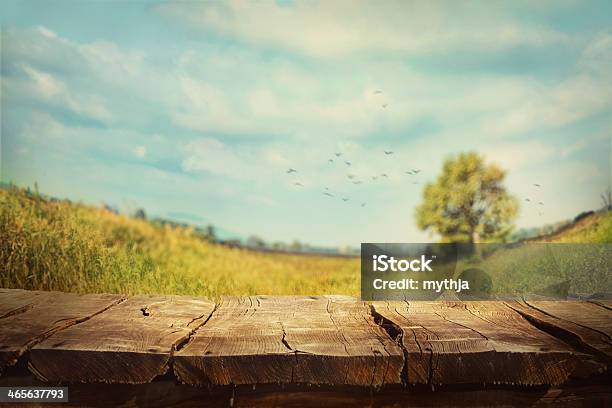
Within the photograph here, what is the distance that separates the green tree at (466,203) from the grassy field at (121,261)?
129 cm

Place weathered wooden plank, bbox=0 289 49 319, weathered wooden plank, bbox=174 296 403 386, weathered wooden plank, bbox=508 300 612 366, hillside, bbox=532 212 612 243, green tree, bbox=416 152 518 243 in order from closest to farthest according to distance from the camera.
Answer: weathered wooden plank, bbox=174 296 403 386 → weathered wooden plank, bbox=508 300 612 366 → weathered wooden plank, bbox=0 289 49 319 → hillside, bbox=532 212 612 243 → green tree, bbox=416 152 518 243

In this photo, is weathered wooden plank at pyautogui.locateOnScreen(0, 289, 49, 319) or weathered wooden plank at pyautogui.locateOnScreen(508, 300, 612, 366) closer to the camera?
weathered wooden plank at pyautogui.locateOnScreen(508, 300, 612, 366)

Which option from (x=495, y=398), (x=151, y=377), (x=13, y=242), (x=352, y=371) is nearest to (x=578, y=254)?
(x=495, y=398)

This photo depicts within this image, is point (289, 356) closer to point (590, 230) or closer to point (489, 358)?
point (489, 358)

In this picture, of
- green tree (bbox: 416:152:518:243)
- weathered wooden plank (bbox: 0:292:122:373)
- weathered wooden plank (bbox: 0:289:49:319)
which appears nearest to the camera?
weathered wooden plank (bbox: 0:292:122:373)

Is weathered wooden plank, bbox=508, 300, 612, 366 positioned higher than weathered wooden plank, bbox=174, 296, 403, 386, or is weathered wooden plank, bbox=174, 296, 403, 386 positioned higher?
weathered wooden plank, bbox=508, 300, 612, 366

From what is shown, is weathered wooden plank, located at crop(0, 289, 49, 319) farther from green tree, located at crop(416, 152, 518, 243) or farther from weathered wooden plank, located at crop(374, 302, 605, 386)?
green tree, located at crop(416, 152, 518, 243)

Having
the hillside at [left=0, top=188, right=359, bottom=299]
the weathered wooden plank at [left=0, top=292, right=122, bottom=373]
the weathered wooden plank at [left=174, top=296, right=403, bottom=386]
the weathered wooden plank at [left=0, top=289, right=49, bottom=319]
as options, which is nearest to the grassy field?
the hillside at [left=0, top=188, right=359, bottom=299]

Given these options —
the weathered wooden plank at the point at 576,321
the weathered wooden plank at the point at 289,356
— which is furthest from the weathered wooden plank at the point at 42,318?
the weathered wooden plank at the point at 576,321

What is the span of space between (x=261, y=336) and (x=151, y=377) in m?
0.51

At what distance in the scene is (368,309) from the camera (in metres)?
3.33

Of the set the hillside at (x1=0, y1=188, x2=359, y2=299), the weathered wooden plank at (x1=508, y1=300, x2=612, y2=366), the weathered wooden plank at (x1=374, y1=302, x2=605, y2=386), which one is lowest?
the weathered wooden plank at (x1=374, y1=302, x2=605, y2=386)

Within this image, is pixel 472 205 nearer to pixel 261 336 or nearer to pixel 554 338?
pixel 554 338

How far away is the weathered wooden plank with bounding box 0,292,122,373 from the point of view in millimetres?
2518
